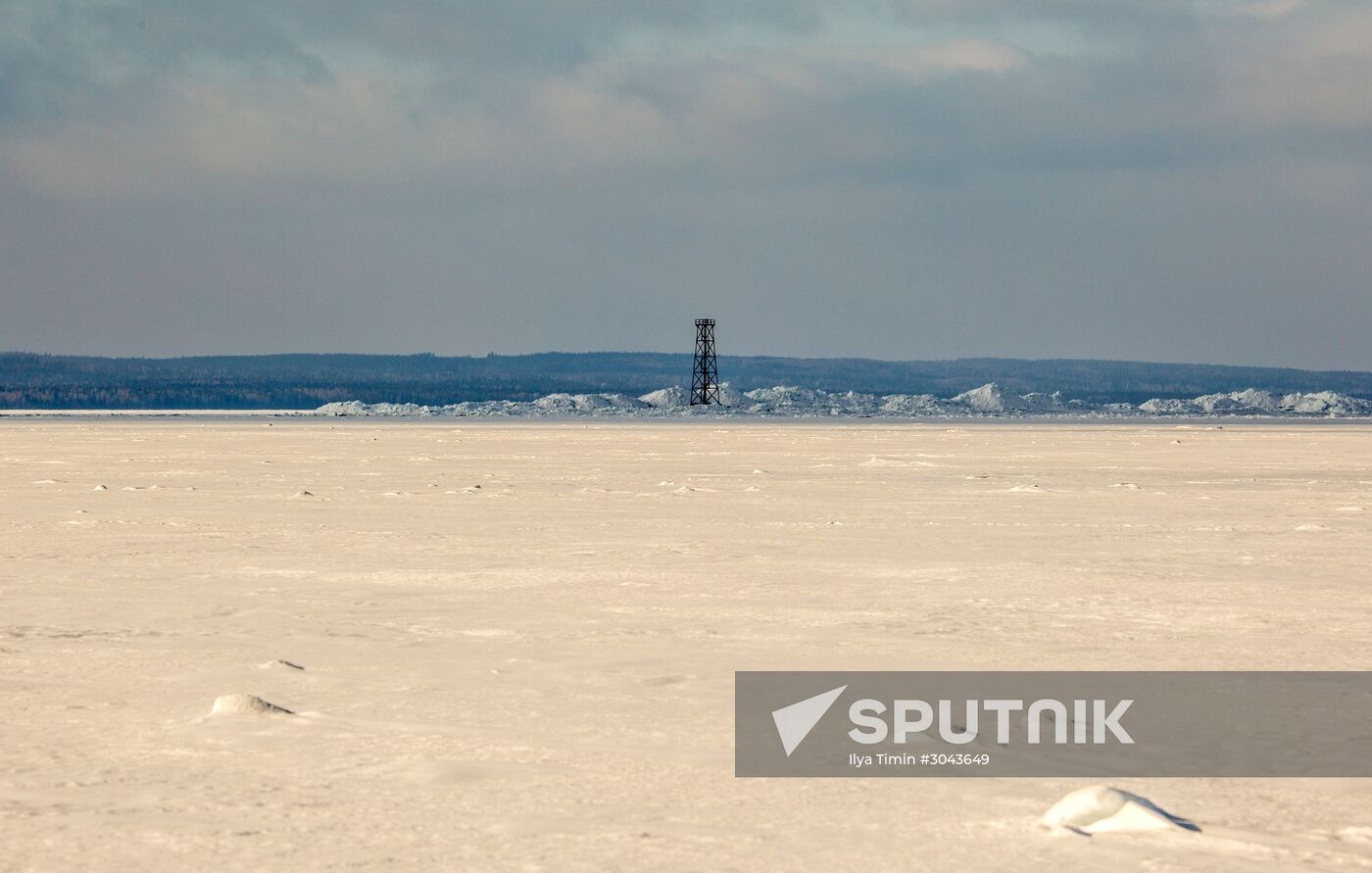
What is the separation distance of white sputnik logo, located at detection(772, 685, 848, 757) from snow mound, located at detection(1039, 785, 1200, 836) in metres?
1.35

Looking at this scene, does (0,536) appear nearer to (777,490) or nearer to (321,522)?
(321,522)

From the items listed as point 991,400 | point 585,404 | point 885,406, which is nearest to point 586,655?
point 585,404

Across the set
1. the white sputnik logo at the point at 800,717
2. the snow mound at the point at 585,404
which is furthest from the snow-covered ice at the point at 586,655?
the snow mound at the point at 585,404

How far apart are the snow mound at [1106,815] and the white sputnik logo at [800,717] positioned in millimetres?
1351

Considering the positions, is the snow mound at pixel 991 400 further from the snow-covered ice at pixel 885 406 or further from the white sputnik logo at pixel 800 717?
the white sputnik logo at pixel 800 717

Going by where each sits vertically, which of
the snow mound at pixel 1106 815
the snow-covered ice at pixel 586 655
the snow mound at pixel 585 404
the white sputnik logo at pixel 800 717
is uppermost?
the snow mound at pixel 1106 815

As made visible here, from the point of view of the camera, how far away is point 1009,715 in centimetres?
754

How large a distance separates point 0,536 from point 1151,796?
13.6 metres

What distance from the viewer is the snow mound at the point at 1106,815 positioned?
18.4 feet

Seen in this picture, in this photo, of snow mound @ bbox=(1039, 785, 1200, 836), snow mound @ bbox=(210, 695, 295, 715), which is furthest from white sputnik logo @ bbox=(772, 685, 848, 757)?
snow mound @ bbox=(210, 695, 295, 715)

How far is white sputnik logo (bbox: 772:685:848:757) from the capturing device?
23.1ft

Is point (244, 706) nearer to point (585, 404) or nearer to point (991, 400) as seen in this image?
point (585, 404)

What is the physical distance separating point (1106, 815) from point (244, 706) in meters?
3.95

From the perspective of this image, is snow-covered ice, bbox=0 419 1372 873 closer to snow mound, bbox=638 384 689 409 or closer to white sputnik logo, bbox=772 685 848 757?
white sputnik logo, bbox=772 685 848 757
